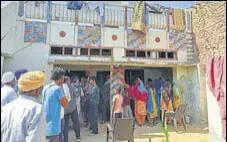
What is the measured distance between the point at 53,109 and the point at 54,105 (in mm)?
64

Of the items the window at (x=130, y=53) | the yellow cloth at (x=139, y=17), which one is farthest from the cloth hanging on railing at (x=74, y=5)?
the window at (x=130, y=53)

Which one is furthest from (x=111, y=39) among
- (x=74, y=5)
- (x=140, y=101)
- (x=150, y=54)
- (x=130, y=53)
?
(x=140, y=101)

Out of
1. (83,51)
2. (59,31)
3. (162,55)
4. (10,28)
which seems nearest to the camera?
(10,28)

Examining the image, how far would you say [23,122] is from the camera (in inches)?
75.5

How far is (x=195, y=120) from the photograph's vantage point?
8711 millimetres

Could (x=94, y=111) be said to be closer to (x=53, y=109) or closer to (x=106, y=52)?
(x=106, y=52)

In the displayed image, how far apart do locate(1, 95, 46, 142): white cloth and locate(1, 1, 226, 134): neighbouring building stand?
A: 5.52m

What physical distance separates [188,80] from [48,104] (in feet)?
24.2

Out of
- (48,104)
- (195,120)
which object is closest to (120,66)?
(195,120)

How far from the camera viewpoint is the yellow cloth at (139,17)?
877 cm

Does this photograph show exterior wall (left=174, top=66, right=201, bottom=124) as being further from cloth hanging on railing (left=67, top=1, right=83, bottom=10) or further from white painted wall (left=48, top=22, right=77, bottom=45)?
cloth hanging on railing (left=67, top=1, right=83, bottom=10)

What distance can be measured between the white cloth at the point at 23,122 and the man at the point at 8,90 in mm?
1349

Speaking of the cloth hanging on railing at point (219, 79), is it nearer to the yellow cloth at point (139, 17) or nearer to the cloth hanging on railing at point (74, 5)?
the yellow cloth at point (139, 17)

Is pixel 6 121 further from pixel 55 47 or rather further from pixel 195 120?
pixel 195 120
